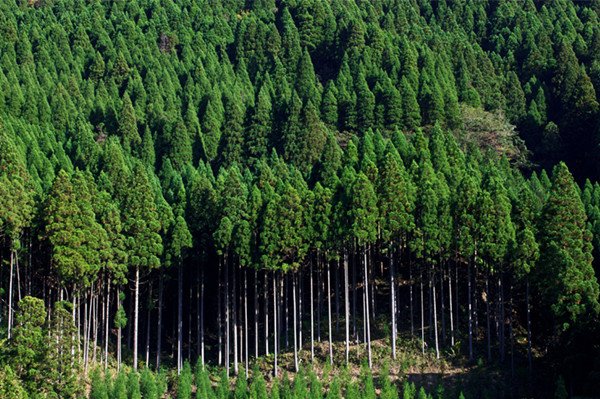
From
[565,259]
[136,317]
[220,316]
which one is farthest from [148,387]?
[565,259]

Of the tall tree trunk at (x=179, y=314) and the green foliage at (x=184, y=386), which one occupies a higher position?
the tall tree trunk at (x=179, y=314)

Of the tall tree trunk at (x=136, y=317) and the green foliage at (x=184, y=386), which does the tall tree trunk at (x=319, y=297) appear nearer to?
the green foliage at (x=184, y=386)

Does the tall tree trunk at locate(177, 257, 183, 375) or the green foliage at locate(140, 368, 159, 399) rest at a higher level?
the tall tree trunk at locate(177, 257, 183, 375)

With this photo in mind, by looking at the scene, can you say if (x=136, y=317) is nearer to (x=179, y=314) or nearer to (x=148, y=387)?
(x=179, y=314)

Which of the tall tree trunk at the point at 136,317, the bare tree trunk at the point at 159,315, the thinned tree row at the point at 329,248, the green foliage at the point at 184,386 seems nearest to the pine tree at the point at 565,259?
the thinned tree row at the point at 329,248

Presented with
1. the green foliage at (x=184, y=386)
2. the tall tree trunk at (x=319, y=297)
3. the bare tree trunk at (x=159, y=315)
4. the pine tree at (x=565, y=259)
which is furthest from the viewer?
the tall tree trunk at (x=319, y=297)

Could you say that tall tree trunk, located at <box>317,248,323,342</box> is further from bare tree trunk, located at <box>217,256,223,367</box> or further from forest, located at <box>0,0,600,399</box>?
bare tree trunk, located at <box>217,256,223,367</box>

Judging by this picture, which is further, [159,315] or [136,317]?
[159,315]

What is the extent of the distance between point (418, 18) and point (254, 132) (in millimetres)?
51649

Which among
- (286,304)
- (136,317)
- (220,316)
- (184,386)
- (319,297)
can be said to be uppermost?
(319,297)

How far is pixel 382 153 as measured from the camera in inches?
2115

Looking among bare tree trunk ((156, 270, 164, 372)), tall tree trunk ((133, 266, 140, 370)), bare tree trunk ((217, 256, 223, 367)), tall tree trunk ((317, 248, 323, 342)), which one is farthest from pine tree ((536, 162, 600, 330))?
tall tree trunk ((133, 266, 140, 370))

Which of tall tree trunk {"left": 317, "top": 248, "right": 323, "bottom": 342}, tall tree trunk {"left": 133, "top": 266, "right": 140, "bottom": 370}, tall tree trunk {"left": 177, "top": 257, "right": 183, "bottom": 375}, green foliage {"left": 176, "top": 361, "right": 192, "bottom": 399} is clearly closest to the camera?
green foliage {"left": 176, "top": 361, "right": 192, "bottom": 399}

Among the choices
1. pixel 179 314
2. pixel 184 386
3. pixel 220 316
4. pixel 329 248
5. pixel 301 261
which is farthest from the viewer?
pixel 220 316
